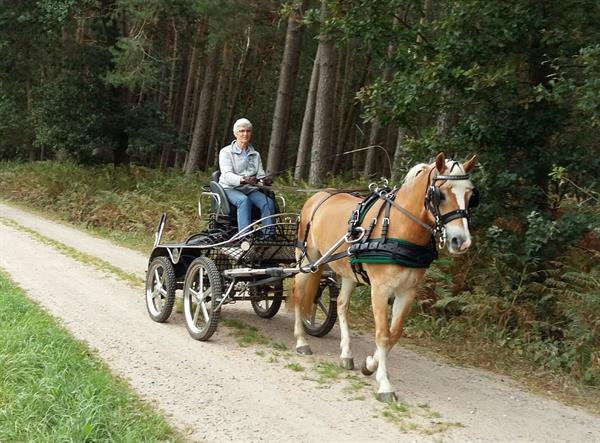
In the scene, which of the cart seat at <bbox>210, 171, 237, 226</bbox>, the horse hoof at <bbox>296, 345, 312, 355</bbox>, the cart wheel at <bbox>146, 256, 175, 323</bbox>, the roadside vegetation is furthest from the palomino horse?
the roadside vegetation

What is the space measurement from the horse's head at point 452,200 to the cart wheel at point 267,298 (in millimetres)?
2806

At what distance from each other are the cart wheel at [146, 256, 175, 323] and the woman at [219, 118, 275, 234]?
1.12 m

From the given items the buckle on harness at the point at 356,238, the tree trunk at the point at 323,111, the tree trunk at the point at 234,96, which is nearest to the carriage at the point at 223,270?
the buckle on harness at the point at 356,238

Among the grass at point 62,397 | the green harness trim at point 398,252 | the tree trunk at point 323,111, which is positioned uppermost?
the tree trunk at point 323,111

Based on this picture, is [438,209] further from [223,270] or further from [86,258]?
[86,258]

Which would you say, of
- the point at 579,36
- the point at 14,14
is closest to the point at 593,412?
the point at 579,36

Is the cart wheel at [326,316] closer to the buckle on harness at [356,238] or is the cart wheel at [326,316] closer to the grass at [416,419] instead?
the buckle on harness at [356,238]

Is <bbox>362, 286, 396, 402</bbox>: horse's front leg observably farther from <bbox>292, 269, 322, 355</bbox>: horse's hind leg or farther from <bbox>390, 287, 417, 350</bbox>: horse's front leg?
<bbox>292, 269, 322, 355</bbox>: horse's hind leg

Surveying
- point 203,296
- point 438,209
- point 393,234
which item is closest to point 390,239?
point 393,234

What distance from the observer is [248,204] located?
23.7 feet

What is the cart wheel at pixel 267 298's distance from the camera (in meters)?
7.15

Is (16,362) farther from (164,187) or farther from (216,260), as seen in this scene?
(164,187)

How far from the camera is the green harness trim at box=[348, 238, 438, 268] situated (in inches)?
205

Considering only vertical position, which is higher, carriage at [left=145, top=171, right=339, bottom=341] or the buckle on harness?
the buckle on harness
